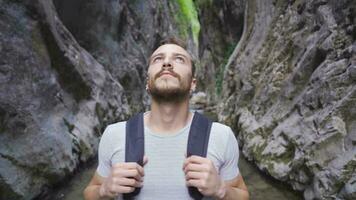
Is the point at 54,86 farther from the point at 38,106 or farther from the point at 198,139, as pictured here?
the point at 198,139

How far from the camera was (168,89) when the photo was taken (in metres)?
2.22

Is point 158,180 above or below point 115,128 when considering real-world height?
below

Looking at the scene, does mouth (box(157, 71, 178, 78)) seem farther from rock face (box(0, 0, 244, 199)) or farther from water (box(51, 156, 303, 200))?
water (box(51, 156, 303, 200))

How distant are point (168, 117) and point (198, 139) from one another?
0.90ft

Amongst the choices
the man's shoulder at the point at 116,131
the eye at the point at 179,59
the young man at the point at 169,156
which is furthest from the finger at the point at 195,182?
the eye at the point at 179,59

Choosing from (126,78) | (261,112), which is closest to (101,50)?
(126,78)

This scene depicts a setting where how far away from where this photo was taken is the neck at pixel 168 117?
220cm

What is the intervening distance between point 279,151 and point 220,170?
5.03 m

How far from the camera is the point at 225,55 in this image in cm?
2147

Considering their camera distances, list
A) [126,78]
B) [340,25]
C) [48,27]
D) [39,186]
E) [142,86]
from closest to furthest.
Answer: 1. [39,186]
2. [340,25]
3. [48,27]
4. [126,78]
5. [142,86]

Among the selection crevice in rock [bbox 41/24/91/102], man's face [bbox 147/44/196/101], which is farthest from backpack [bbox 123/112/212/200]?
A: crevice in rock [bbox 41/24/91/102]

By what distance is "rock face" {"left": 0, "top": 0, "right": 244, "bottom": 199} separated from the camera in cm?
577

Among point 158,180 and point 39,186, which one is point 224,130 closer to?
point 158,180

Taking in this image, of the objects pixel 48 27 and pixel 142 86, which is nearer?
pixel 48 27
